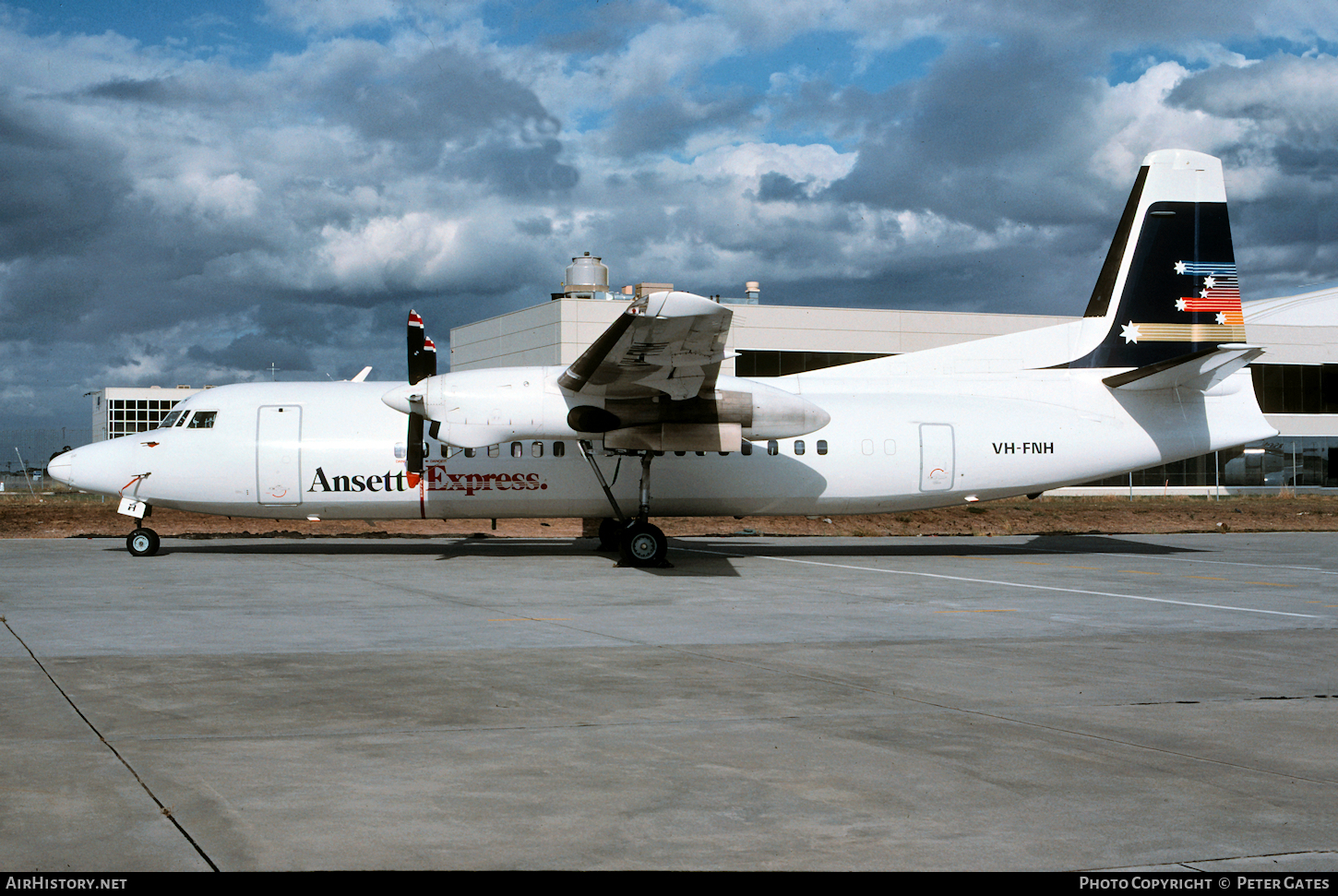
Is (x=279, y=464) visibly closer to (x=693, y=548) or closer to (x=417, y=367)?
(x=417, y=367)

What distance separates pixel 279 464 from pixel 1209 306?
1751cm

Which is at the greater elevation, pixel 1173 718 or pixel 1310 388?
pixel 1310 388

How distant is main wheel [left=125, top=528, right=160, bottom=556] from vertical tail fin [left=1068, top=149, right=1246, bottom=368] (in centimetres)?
1770

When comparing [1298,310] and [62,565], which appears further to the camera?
[1298,310]

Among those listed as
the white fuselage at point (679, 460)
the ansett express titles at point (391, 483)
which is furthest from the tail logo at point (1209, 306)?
the ansett express titles at point (391, 483)

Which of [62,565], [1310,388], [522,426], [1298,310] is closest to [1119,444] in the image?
[522,426]

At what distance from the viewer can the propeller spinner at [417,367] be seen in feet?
59.2

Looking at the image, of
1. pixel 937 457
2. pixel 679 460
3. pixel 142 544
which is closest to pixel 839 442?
pixel 937 457

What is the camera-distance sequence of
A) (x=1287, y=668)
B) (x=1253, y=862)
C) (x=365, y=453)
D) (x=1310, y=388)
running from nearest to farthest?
(x=1253, y=862) < (x=1287, y=668) < (x=365, y=453) < (x=1310, y=388)

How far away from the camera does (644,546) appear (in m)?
18.0

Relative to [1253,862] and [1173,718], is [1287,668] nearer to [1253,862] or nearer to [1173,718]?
[1173,718]

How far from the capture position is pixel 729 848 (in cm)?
438

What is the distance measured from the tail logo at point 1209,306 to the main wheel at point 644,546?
10.1m

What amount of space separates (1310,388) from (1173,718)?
50216mm
